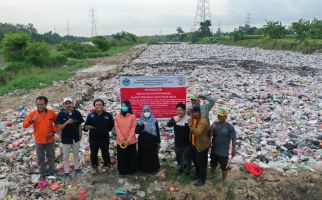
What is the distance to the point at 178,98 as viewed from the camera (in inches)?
241

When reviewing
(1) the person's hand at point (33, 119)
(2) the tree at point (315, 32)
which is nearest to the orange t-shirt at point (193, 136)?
(1) the person's hand at point (33, 119)

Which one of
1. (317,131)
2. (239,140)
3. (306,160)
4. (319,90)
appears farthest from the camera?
(319,90)

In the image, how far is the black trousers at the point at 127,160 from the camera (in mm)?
5800

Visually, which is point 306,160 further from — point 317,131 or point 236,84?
point 236,84

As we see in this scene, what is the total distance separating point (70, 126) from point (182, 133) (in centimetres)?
190

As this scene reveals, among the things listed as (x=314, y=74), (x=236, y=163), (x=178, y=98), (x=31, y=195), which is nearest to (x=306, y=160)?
(x=236, y=163)

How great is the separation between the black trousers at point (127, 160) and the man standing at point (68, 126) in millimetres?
769

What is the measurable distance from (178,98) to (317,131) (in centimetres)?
400

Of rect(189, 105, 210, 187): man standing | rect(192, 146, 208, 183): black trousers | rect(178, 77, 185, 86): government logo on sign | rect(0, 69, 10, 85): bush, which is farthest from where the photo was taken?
rect(0, 69, 10, 85): bush

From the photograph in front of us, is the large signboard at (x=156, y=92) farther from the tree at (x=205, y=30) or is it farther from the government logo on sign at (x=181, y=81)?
the tree at (x=205, y=30)

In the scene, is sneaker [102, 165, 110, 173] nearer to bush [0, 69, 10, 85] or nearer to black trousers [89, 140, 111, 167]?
black trousers [89, 140, 111, 167]

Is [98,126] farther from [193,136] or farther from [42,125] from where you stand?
[193,136]

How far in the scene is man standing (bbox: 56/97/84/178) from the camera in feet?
18.2

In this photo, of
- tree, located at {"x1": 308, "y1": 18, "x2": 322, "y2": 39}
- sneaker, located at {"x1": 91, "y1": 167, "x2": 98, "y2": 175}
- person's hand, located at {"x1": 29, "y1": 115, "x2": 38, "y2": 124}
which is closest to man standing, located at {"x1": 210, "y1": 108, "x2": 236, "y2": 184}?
sneaker, located at {"x1": 91, "y1": 167, "x2": 98, "y2": 175}
